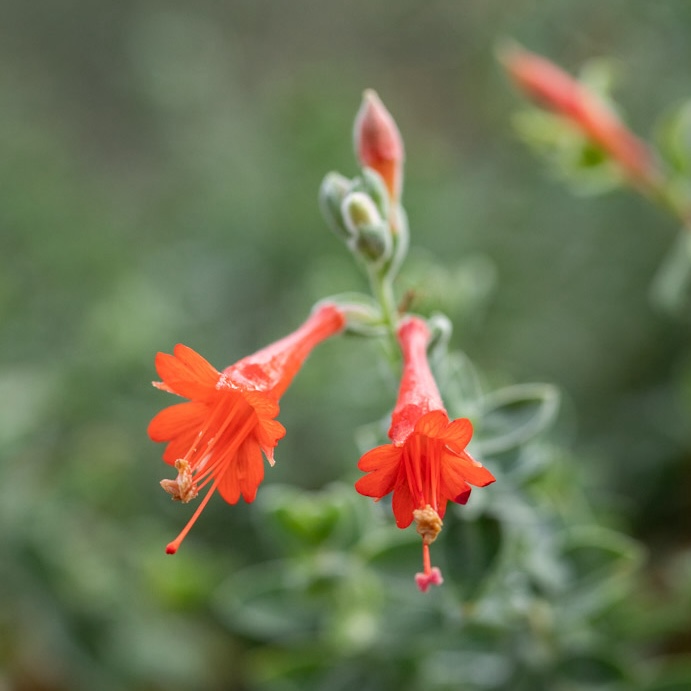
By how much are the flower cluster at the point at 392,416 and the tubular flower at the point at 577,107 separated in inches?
20.3

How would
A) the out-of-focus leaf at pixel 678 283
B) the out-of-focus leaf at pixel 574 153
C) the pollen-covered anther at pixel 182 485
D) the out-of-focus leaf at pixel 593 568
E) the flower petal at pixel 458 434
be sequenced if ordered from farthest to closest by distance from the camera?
the out-of-focus leaf at pixel 574 153 → the out-of-focus leaf at pixel 678 283 → the out-of-focus leaf at pixel 593 568 → the pollen-covered anther at pixel 182 485 → the flower petal at pixel 458 434

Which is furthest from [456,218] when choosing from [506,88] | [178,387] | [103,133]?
[103,133]

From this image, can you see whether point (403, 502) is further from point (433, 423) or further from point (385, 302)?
point (385, 302)

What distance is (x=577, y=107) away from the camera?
5.68 ft

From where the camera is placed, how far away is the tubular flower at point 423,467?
0.98 metres

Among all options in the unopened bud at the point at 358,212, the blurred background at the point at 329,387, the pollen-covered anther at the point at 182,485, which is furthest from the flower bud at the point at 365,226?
the pollen-covered anther at the point at 182,485

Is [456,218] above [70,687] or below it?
above

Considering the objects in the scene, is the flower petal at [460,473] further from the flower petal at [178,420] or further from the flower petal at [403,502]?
the flower petal at [178,420]

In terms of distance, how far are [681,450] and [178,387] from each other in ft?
5.54

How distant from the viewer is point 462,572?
1.29m

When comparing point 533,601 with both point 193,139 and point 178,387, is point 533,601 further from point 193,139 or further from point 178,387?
point 193,139

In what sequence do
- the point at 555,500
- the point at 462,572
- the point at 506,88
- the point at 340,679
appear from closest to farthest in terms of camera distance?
the point at 462,572 < the point at 340,679 < the point at 555,500 < the point at 506,88

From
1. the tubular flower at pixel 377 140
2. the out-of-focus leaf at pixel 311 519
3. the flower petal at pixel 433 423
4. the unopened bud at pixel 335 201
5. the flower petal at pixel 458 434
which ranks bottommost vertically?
the flower petal at pixel 458 434

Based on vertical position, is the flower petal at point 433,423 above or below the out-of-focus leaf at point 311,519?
below
